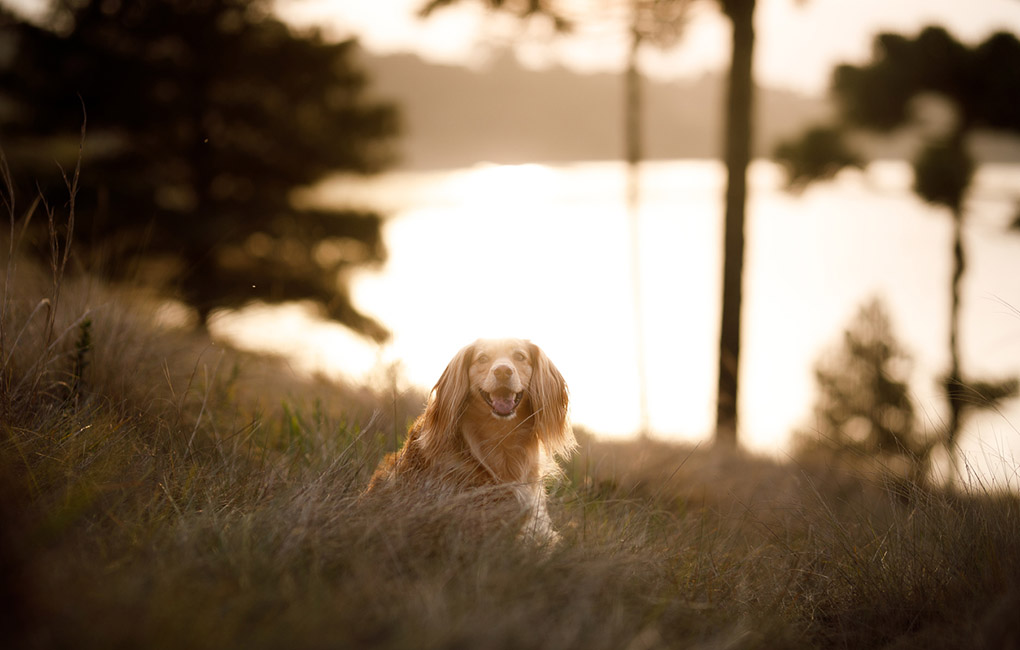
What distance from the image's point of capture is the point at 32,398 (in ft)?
11.1

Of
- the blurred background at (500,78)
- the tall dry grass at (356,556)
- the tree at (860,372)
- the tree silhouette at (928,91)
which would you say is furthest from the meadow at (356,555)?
the tree silhouette at (928,91)

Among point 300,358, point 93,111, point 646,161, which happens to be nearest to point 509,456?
point 300,358

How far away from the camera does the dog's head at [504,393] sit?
11.8 feet

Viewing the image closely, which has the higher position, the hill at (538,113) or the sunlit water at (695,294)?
the hill at (538,113)

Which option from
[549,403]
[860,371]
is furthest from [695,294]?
[549,403]

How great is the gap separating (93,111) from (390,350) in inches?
336

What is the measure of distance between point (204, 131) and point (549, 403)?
31.0ft

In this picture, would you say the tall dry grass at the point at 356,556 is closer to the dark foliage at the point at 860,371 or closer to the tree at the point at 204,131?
the tree at the point at 204,131

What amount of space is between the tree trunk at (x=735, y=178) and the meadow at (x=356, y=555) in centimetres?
467

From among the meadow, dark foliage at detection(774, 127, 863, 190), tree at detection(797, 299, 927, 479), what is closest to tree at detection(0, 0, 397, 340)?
dark foliage at detection(774, 127, 863, 190)

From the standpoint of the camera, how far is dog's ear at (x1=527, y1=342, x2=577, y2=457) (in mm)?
3779

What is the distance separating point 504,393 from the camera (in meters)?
3.64

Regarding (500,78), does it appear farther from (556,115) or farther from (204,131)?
(556,115)

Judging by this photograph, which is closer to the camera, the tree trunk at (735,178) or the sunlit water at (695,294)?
the sunlit water at (695,294)
